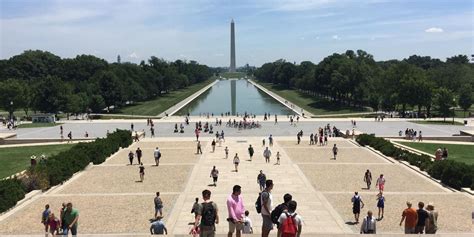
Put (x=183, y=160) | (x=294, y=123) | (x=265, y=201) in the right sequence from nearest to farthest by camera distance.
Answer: (x=265, y=201) < (x=183, y=160) < (x=294, y=123)

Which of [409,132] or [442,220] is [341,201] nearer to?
[442,220]

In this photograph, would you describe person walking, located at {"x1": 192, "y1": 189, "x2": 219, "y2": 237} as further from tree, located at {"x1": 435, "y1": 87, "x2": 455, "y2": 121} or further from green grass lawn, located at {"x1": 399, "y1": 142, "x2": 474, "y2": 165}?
tree, located at {"x1": 435, "y1": 87, "x2": 455, "y2": 121}

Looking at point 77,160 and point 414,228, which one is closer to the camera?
point 414,228

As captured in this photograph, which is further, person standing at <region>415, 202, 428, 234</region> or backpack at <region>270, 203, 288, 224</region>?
person standing at <region>415, 202, 428, 234</region>

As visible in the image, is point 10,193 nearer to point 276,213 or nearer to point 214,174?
point 214,174

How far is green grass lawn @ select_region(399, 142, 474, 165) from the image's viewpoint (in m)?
35.4

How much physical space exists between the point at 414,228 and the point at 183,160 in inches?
876

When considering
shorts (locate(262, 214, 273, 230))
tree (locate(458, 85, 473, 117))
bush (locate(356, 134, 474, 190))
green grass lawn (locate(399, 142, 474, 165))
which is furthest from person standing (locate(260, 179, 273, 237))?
tree (locate(458, 85, 473, 117))

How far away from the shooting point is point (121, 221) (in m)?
18.6

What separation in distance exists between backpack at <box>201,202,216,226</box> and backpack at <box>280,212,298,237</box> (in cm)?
164

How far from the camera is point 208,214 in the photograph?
1023 cm

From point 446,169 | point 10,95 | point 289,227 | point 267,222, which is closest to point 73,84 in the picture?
point 10,95

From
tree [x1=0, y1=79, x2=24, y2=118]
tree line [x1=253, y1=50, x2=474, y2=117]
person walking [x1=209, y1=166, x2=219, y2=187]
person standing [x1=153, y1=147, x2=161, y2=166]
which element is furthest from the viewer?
tree line [x1=253, y1=50, x2=474, y2=117]

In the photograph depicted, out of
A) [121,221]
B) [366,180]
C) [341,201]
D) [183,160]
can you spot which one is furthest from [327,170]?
[121,221]
